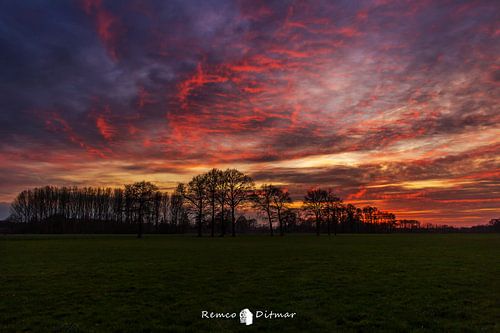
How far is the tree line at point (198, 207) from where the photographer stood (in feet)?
330

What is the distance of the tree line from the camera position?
100625mm

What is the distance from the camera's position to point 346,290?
17766 millimetres

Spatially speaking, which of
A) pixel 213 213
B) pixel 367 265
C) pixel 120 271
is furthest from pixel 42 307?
pixel 213 213

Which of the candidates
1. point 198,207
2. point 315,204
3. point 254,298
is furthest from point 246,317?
point 315,204

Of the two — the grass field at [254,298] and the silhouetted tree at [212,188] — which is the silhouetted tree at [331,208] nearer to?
the silhouetted tree at [212,188]

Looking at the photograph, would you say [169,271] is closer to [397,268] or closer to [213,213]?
[397,268]

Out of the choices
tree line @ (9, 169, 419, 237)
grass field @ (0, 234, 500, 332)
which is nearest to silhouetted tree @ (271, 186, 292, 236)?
tree line @ (9, 169, 419, 237)

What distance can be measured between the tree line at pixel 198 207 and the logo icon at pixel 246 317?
8452cm

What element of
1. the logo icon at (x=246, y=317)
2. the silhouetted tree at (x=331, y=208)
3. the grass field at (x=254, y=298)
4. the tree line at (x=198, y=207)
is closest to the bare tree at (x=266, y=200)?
the tree line at (x=198, y=207)

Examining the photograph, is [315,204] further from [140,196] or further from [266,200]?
[140,196]

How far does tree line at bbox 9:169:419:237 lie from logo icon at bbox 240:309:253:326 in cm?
8452

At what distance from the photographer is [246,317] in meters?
12.9

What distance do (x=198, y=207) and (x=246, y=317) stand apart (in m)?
88.6

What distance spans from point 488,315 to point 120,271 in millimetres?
23073
